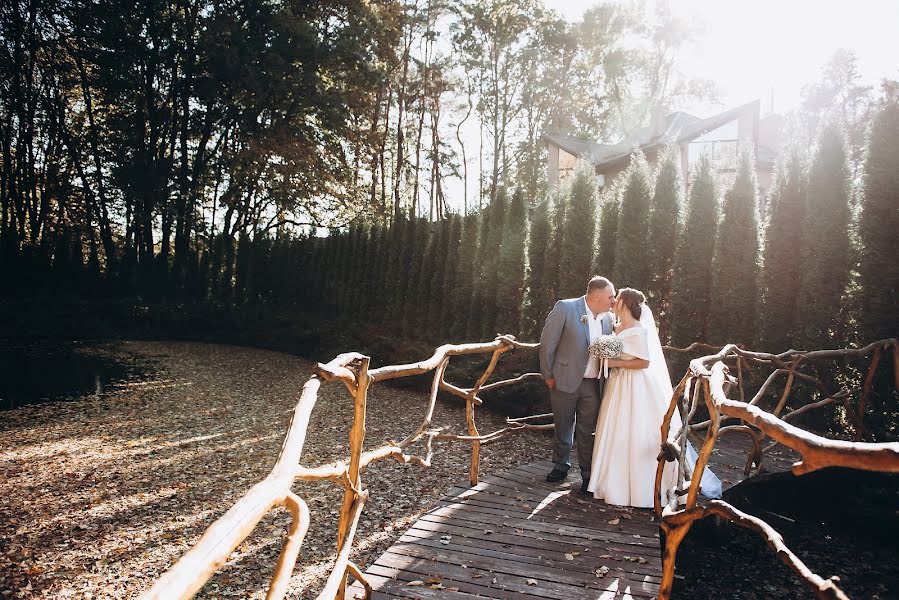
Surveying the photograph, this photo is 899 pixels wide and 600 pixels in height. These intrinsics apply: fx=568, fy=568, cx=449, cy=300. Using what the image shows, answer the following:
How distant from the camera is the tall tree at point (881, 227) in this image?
6.55 metres

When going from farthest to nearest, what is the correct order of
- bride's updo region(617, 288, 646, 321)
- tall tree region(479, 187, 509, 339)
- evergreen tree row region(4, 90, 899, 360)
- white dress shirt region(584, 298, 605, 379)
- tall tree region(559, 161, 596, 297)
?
tall tree region(479, 187, 509, 339)
tall tree region(559, 161, 596, 297)
evergreen tree row region(4, 90, 899, 360)
white dress shirt region(584, 298, 605, 379)
bride's updo region(617, 288, 646, 321)

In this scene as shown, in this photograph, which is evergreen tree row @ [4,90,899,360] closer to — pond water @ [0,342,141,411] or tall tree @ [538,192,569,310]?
tall tree @ [538,192,569,310]

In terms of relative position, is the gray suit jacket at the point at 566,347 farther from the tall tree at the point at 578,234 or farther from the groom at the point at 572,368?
the tall tree at the point at 578,234

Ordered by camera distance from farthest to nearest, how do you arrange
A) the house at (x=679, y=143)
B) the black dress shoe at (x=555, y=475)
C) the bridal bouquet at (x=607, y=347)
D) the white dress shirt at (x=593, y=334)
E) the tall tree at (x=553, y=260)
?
the house at (x=679, y=143), the tall tree at (x=553, y=260), the white dress shirt at (x=593, y=334), the black dress shoe at (x=555, y=475), the bridal bouquet at (x=607, y=347)

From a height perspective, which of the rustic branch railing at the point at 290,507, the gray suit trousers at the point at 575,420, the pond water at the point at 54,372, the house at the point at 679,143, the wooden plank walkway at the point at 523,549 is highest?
the house at the point at 679,143

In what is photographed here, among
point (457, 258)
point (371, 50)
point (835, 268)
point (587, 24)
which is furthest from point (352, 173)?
point (835, 268)

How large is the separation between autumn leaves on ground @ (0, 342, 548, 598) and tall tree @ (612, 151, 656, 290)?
3.22 meters

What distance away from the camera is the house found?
70.8 ft

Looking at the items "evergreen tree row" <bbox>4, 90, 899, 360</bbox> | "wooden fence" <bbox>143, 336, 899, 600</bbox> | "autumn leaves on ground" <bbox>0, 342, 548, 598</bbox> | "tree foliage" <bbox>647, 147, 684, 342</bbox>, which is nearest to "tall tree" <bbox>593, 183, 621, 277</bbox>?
"evergreen tree row" <bbox>4, 90, 899, 360</bbox>

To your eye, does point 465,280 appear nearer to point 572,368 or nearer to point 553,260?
point 553,260

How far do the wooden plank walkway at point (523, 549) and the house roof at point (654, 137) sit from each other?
712 inches

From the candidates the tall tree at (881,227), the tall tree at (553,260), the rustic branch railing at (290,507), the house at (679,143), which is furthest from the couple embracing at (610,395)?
the house at (679,143)

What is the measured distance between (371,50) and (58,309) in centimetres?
1536

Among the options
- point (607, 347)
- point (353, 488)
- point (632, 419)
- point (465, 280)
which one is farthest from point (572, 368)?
point (465, 280)
